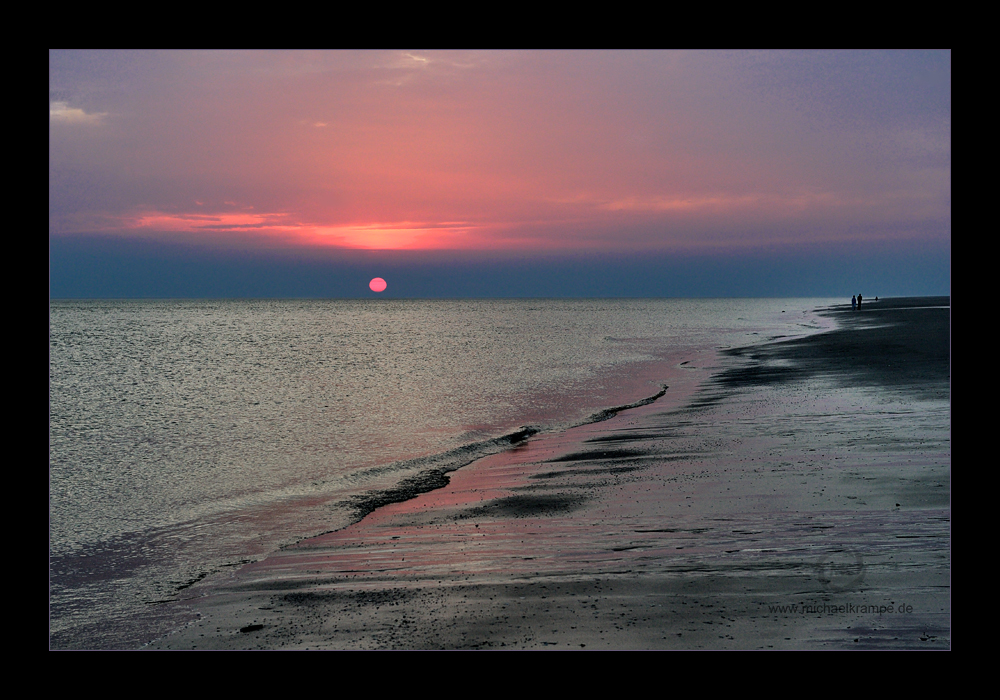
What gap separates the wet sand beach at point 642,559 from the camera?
188 inches

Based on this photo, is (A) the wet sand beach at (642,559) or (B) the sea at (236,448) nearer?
(A) the wet sand beach at (642,559)

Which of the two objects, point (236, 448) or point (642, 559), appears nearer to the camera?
point (642, 559)

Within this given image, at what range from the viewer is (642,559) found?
19.9 feet

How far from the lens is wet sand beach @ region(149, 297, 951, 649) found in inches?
188

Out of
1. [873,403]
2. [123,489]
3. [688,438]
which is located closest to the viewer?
[123,489]

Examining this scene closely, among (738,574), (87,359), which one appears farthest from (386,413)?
(87,359)

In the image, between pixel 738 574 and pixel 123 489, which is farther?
pixel 123 489

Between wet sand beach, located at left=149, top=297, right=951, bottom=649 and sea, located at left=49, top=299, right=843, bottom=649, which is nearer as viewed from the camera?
wet sand beach, located at left=149, top=297, right=951, bottom=649

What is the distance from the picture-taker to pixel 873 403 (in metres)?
14.2
